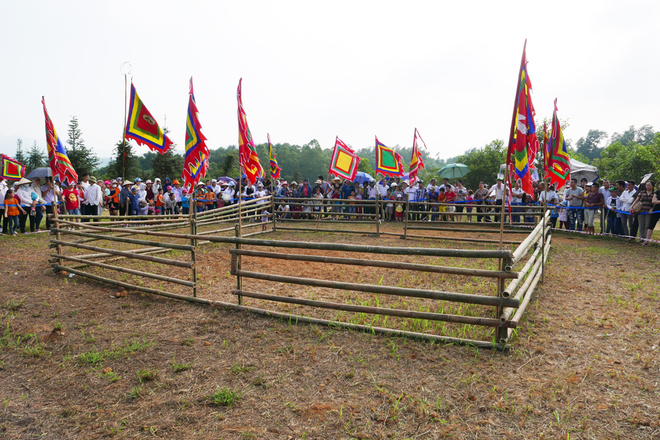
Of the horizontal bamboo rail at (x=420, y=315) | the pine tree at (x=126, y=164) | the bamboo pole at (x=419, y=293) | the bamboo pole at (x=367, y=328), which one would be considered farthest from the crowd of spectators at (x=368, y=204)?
the pine tree at (x=126, y=164)

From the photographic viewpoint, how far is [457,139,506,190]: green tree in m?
36.9

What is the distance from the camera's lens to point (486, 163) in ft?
123

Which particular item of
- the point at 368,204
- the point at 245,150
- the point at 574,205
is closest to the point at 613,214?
the point at 574,205

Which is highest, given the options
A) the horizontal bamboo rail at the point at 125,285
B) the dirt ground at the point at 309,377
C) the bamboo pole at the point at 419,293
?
the bamboo pole at the point at 419,293

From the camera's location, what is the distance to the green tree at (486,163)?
36.9 meters

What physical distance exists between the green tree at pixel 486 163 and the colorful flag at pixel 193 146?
34347 millimetres

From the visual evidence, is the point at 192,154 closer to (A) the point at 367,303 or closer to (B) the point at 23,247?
(A) the point at 367,303

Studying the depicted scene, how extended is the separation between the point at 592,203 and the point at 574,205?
1.17 metres

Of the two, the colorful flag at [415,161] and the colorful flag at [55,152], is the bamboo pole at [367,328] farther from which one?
the colorful flag at [415,161]

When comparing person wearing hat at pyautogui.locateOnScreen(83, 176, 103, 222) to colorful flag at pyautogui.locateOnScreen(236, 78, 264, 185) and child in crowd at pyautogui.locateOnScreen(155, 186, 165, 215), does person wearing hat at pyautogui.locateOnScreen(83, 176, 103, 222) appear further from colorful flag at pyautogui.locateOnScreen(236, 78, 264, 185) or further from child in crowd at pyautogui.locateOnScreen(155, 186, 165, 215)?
colorful flag at pyautogui.locateOnScreen(236, 78, 264, 185)

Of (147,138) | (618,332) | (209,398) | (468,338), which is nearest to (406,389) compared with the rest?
(468,338)

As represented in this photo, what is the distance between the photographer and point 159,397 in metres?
3.38

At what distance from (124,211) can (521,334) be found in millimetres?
16769

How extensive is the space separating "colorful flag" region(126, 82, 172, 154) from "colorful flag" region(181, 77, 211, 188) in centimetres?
39
